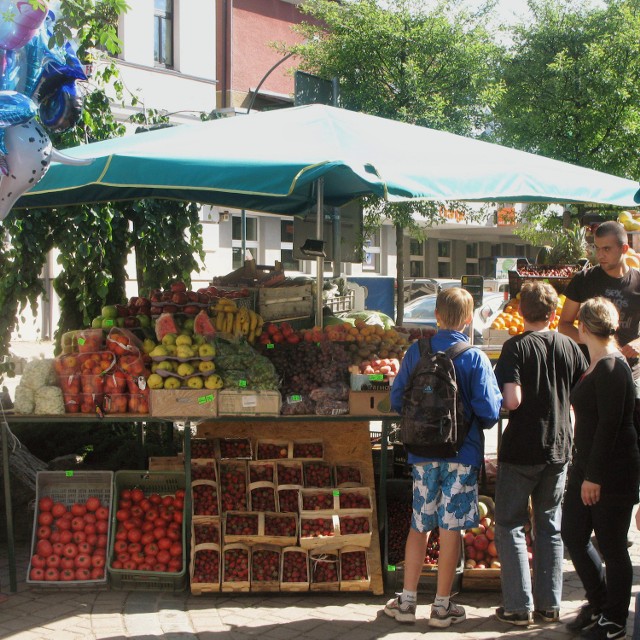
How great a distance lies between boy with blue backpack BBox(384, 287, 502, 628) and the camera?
440 centimetres

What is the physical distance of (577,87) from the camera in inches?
655

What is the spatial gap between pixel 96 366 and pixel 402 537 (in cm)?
227

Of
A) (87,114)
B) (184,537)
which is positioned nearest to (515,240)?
(87,114)

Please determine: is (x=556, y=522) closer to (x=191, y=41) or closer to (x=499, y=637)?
(x=499, y=637)

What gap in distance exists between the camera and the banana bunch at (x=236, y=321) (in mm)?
6137

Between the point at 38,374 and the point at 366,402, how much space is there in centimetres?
207

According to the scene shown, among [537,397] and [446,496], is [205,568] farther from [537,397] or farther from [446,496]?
[537,397]

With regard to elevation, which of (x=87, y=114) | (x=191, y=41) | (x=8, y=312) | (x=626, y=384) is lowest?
(x=626, y=384)

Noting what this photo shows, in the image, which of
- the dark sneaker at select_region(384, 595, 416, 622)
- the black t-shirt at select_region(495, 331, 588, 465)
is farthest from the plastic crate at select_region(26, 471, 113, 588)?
the black t-shirt at select_region(495, 331, 588, 465)

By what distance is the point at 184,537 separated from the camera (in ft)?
17.5

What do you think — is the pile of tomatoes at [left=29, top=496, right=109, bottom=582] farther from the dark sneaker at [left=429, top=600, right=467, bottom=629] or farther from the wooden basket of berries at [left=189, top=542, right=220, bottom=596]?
the dark sneaker at [left=429, top=600, right=467, bottom=629]

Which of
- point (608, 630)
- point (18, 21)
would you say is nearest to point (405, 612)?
point (608, 630)

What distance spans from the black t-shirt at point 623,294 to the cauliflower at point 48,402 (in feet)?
11.3

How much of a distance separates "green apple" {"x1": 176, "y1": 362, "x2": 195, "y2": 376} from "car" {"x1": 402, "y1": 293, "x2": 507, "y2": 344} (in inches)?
397
